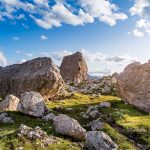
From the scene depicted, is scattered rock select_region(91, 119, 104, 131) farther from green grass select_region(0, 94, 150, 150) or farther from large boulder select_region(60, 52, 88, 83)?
large boulder select_region(60, 52, 88, 83)

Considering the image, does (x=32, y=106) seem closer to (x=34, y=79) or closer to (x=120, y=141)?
(x=34, y=79)

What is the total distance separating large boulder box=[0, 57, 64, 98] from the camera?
6444 centimetres

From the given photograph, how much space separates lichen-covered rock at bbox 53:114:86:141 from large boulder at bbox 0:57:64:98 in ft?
84.8

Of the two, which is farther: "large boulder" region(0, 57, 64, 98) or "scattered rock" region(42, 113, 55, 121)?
"large boulder" region(0, 57, 64, 98)

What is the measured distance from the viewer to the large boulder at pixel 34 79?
64.4 meters

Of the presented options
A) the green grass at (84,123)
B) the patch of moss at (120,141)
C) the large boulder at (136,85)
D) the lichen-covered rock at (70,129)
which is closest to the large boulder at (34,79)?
the green grass at (84,123)

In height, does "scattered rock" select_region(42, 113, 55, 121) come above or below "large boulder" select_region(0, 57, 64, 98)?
below

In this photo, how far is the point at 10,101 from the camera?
5344 cm

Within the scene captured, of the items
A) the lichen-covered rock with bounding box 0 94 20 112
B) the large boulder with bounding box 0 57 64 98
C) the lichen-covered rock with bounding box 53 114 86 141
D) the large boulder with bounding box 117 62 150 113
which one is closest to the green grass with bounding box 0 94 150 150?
the lichen-covered rock with bounding box 53 114 86 141

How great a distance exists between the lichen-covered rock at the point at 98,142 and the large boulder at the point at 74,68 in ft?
263

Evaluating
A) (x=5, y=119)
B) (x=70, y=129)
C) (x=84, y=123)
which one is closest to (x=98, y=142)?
(x=70, y=129)

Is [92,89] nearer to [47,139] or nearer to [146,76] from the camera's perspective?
[146,76]

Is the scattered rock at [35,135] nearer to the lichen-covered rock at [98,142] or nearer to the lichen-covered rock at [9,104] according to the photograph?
the lichen-covered rock at [98,142]

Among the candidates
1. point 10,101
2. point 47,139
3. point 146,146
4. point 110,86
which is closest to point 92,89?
point 110,86
